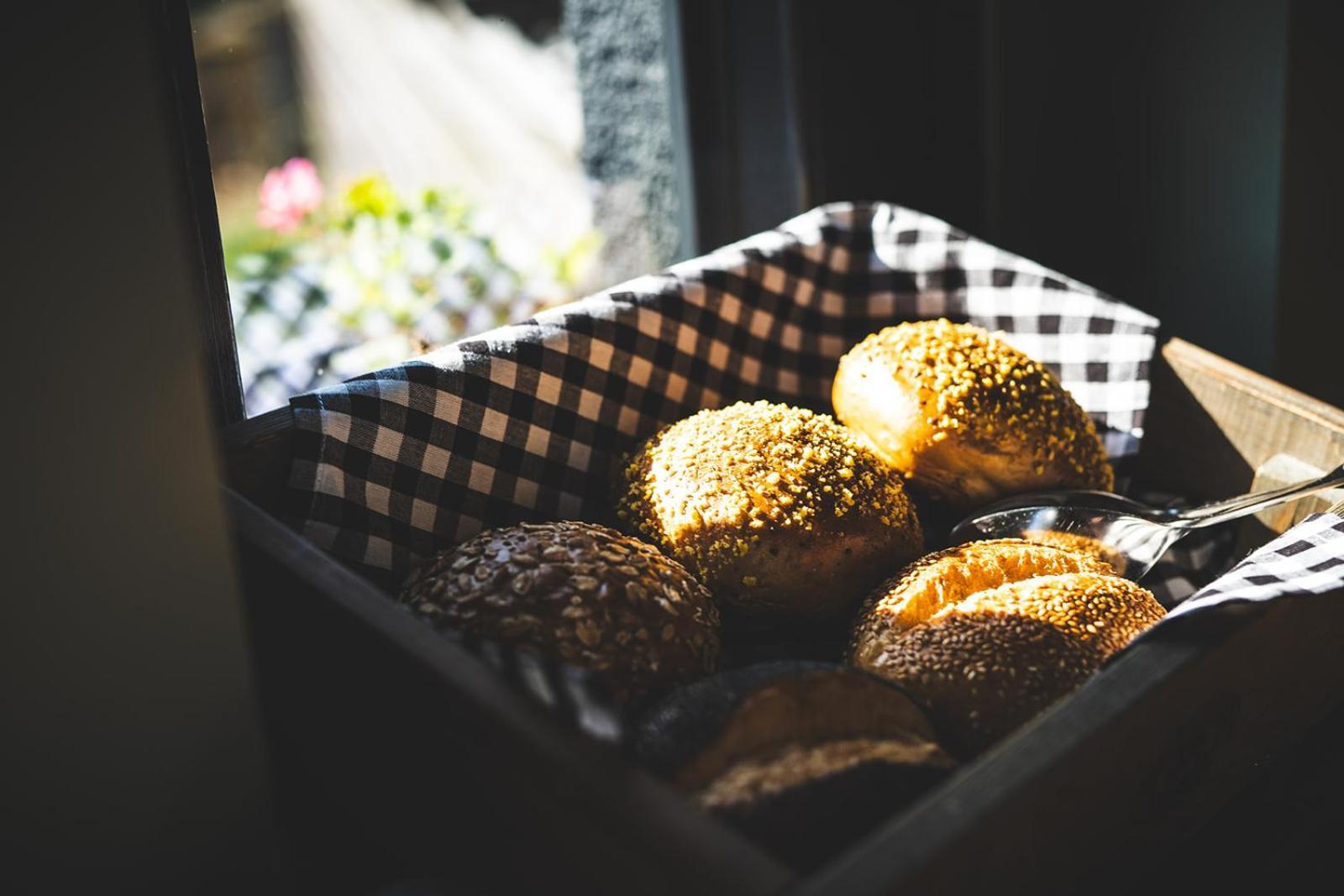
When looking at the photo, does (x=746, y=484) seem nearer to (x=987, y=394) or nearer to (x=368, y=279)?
(x=987, y=394)

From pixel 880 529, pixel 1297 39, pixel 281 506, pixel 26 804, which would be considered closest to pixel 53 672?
pixel 26 804

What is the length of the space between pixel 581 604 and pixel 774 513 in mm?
177

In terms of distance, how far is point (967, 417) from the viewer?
2.87 ft

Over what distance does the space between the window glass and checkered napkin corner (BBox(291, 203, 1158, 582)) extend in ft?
1.05

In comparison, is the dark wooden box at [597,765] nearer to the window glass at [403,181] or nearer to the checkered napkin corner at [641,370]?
the checkered napkin corner at [641,370]

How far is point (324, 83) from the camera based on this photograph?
4.39 feet

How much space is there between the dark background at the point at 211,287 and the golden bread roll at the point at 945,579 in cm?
20

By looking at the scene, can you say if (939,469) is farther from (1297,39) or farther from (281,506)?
(1297,39)

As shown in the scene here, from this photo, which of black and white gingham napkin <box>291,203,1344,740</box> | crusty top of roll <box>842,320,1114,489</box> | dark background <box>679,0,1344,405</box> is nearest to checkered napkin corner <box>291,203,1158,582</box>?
black and white gingham napkin <box>291,203,1344,740</box>

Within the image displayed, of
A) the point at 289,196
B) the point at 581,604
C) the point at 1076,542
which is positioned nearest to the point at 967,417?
the point at 1076,542

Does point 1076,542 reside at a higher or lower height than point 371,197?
lower

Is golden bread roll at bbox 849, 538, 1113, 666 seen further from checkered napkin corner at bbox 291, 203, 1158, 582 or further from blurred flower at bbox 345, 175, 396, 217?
blurred flower at bbox 345, 175, 396, 217

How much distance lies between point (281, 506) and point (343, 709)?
0.21 metres

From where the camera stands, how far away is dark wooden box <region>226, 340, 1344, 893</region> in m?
0.47
